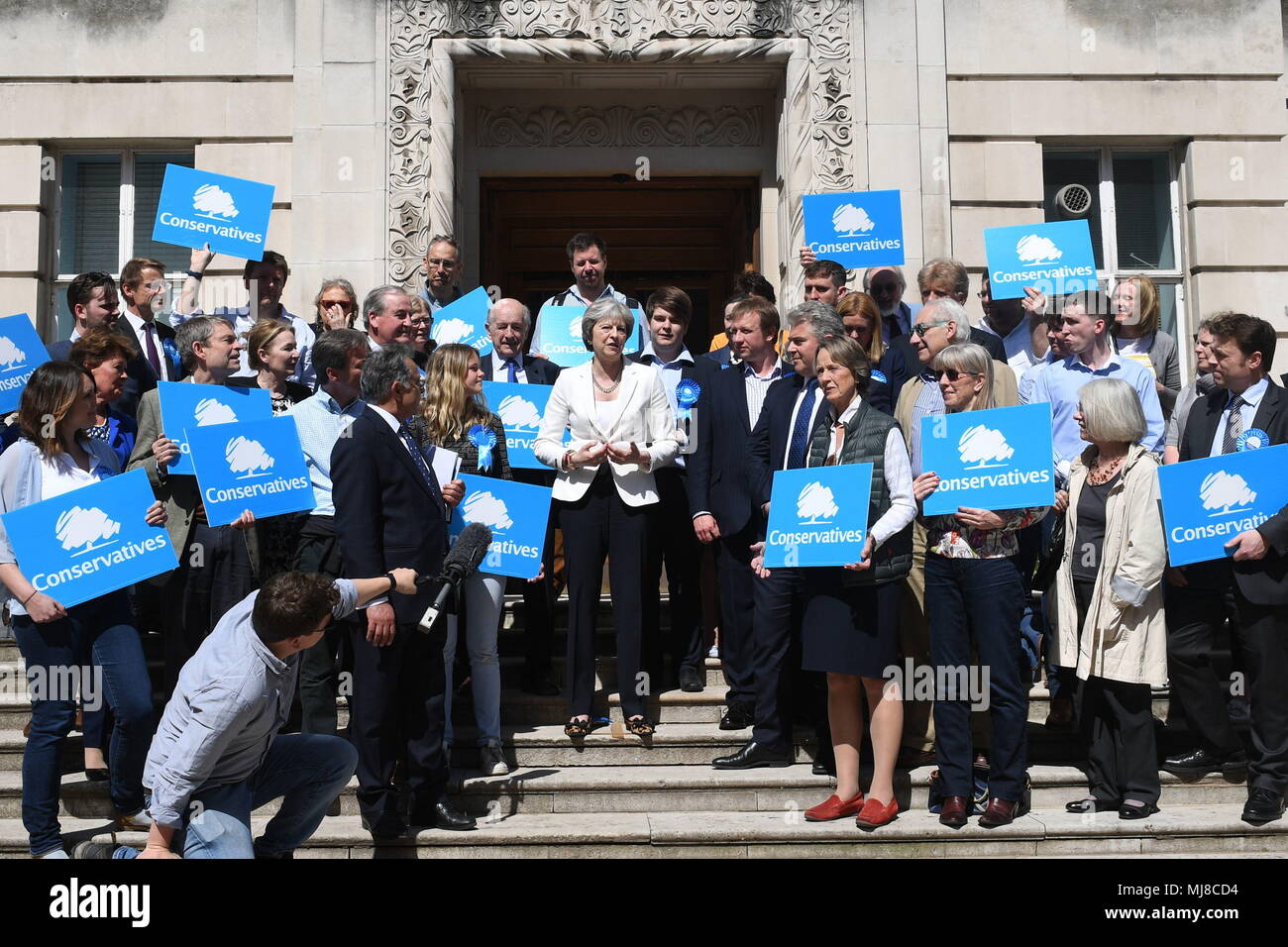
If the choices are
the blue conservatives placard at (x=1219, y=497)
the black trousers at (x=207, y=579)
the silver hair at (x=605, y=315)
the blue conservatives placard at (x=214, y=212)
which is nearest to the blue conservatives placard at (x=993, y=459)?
the blue conservatives placard at (x=1219, y=497)

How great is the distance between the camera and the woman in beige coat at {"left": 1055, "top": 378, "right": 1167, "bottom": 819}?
23.5 ft

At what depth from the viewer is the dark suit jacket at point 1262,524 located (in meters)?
7.22

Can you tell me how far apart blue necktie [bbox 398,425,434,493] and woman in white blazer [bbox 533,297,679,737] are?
113cm

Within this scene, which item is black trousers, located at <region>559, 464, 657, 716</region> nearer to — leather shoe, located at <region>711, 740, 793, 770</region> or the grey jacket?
leather shoe, located at <region>711, 740, 793, 770</region>

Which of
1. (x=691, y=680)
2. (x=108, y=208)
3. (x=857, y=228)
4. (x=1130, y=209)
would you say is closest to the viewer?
(x=691, y=680)

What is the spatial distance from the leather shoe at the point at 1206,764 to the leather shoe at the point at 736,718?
2.36 m

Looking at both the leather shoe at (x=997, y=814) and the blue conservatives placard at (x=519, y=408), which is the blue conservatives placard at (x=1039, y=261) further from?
the leather shoe at (x=997, y=814)

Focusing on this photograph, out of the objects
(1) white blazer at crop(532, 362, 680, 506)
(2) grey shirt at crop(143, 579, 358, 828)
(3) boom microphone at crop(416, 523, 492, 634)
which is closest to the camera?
(2) grey shirt at crop(143, 579, 358, 828)

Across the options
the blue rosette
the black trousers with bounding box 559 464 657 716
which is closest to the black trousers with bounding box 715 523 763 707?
the black trousers with bounding box 559 464 657 716

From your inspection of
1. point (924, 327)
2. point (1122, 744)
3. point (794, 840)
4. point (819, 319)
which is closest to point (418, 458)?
point (819, 319)

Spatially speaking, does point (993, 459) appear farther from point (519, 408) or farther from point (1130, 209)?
point (1130, 209)

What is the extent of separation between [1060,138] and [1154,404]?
4644mm

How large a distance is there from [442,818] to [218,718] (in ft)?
5.60

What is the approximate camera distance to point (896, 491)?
7.09 meters
